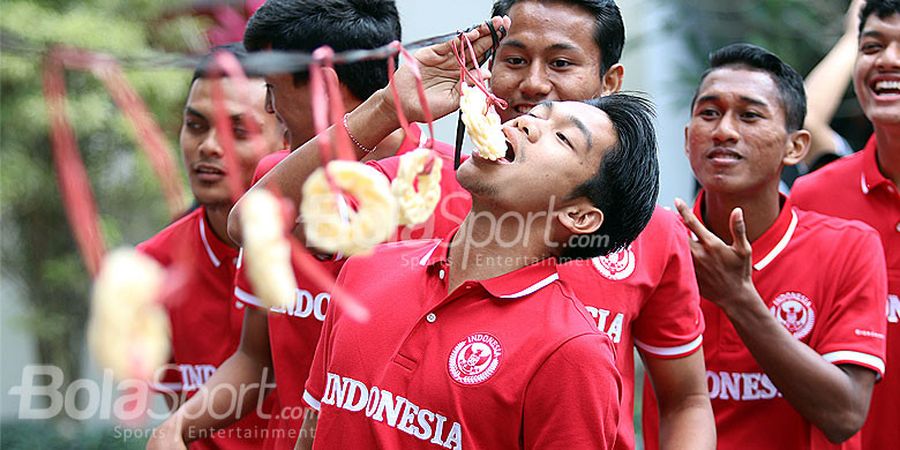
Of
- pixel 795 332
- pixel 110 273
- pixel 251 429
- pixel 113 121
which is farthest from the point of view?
pixel 113 121

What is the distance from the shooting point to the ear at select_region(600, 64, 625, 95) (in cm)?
274

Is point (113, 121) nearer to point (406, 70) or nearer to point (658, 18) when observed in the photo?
point (658, 18)

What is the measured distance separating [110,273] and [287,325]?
1496 mm

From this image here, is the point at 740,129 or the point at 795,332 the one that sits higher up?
the point at 740,129

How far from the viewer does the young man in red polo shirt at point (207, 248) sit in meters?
3.33

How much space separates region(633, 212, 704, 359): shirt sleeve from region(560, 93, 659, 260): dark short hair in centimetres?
24

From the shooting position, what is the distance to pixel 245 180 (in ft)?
11.0

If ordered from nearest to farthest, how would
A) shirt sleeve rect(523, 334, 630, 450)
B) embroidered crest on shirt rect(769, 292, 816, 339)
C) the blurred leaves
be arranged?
shirt sleeve rect(523, 334, 630, 450) < embroidered crest on shirt rect(769, 292, 816, 339) < the blurred leaves

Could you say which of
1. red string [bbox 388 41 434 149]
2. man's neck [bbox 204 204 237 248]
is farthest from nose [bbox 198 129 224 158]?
red string [bbox 388 41 434 149]

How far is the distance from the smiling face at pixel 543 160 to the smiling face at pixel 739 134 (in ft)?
2.83

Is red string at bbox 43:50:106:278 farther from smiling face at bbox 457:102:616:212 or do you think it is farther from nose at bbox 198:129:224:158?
nose at bbox 198:129:224:158

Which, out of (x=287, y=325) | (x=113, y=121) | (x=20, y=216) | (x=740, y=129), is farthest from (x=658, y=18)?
(x=287, y=325)

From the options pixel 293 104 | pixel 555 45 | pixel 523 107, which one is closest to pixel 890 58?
pixel 555 45

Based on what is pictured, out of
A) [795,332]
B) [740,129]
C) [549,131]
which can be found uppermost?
[549,131]
